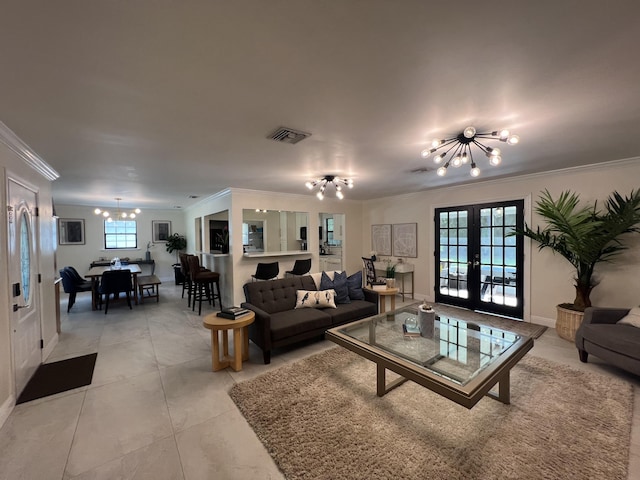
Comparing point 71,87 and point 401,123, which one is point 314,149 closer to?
point 401,123

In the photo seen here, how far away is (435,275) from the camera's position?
582cm

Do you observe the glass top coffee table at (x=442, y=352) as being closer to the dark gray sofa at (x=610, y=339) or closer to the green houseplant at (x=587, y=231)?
the dark gray sofa at (x=610, y=339)

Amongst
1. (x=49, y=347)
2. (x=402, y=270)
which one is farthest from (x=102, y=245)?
(x=402, y=270)

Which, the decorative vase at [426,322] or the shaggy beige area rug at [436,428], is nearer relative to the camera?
the shaggy beige area rug at [436,428]

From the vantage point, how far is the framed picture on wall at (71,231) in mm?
7548

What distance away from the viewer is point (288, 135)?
2529mm

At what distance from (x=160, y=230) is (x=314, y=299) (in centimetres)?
733

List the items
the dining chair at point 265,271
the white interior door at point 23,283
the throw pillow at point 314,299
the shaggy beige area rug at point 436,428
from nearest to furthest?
the shaggy beige area rug at point 436,428, the white interior door at point 23,283, the throw pillow at point 314,299, the dining chair at point 265,271

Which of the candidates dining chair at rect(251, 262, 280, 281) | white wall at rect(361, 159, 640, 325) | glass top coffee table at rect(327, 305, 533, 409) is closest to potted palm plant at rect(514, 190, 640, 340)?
white wall at rect(361, 159, 640, 325)

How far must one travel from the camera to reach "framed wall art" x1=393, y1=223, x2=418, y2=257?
6.17m

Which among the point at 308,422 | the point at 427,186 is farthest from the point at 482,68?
the point at 427,186

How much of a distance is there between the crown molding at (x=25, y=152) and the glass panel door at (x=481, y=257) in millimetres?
6247

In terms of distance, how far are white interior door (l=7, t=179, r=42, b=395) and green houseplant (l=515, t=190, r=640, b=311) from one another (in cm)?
617

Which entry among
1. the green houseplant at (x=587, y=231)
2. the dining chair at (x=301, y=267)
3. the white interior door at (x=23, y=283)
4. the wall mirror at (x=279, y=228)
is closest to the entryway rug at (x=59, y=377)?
the white interior door at (x=23, y=283)
